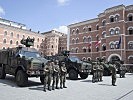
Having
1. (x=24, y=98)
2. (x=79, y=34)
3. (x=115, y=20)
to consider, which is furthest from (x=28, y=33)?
(x=24, y=98)

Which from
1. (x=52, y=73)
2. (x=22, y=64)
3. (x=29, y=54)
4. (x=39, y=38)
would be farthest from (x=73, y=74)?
(x=39, y=38)

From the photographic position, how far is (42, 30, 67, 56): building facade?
243ft

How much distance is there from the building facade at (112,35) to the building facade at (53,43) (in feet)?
84.6

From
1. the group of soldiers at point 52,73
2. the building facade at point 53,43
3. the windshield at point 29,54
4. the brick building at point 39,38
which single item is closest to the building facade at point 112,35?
the brick building at point 39,38

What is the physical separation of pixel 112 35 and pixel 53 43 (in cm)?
3701

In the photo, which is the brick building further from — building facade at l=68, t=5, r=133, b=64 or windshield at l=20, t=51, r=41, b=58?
windshield at l=20, t=51, r=41, b=58

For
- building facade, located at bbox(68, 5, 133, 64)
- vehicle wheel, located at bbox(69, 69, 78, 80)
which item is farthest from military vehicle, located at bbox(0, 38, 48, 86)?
building facade, located at bbox(68, 5, 133, 64)

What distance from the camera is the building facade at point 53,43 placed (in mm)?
74188

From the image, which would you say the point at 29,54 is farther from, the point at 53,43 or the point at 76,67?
the point at 53,43

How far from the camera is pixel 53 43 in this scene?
2921 inches

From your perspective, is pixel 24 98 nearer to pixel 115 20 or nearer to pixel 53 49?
pixel 115 20

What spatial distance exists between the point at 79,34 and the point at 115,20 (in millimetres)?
13238

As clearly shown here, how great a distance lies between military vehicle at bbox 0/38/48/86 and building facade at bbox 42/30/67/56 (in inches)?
2348

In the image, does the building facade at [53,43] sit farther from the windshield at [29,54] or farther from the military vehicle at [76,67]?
the windshield at [29,54]
